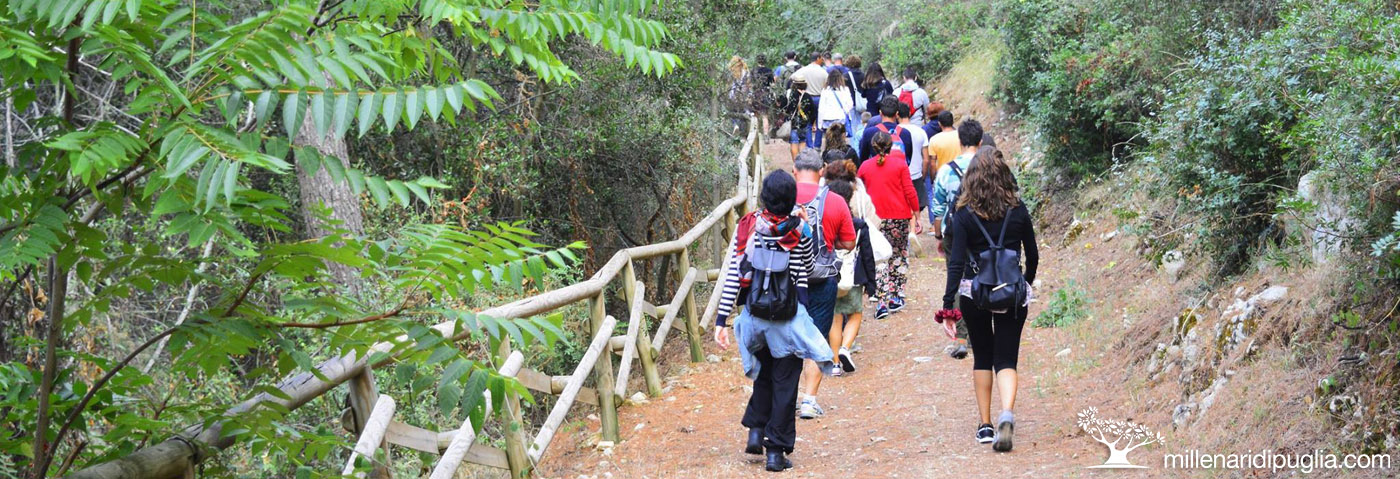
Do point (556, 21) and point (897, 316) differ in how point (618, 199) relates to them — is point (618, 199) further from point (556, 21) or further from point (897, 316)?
point (556, 21)

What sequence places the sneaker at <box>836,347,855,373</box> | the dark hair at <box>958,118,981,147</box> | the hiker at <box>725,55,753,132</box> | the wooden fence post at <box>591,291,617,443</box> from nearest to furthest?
the wooden fence post at <box>591,291,617,443</box> → the dark hair at <box>958,118,981,147</box> → the sneaker at <box>836,347,855,373</box> → the hiker at <box>725,55,753,132</box>

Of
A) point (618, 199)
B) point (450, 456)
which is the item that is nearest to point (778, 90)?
point (618, 199)

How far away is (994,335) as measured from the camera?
6.88 m

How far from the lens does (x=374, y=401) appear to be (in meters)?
4.71

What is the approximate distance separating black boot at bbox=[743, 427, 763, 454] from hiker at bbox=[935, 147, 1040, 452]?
1331 millimetres

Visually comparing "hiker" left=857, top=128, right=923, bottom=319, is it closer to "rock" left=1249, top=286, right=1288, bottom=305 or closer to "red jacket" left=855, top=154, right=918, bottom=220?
"red jacket" left=855, top=154, right=918, bottom=220

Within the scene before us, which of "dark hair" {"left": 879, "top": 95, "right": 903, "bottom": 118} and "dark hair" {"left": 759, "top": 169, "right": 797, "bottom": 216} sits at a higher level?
"dark hair" {"left": 759, "top": 169, "right": 797, "bottom": 216}

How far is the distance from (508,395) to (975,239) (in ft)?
12.6

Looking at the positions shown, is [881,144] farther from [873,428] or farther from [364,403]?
[364,403]

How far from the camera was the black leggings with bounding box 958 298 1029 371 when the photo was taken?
6723 mm

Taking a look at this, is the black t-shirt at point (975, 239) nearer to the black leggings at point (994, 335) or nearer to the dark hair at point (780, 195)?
the black leggings at point (994, 335)

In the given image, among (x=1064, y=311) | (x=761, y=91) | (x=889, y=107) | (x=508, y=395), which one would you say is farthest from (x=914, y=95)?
(x=508, y=395)

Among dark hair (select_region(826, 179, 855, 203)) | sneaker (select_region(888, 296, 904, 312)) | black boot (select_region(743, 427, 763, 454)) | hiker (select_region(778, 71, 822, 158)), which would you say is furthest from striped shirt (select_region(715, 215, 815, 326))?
hiker (select_region(778, 71, 822, 158))

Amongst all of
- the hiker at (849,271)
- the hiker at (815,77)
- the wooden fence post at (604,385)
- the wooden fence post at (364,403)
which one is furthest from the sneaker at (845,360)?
the hiker at (815,77)
